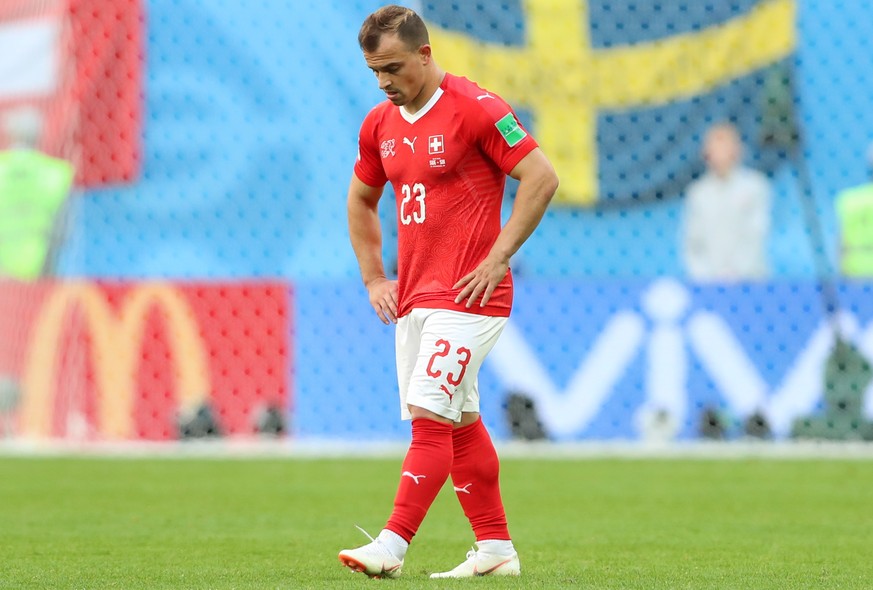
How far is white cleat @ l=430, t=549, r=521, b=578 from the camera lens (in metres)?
4.74

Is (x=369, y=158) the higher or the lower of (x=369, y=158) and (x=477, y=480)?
the higher

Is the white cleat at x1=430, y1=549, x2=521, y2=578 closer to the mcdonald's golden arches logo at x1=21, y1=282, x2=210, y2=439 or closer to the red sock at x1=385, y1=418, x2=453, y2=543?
the red sock at x1=385, y1=418, x2=453, y2=543

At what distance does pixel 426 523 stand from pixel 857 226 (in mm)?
5659

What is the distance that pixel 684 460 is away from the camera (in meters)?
9.69

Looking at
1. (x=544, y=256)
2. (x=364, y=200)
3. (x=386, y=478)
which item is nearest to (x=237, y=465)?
(x=386, y=478)

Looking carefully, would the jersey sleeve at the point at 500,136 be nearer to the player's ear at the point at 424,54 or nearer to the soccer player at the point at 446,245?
the soccer player at the point at 446,245

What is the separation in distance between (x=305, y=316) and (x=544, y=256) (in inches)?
71.5

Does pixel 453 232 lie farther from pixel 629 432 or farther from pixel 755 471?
pixel 629 432

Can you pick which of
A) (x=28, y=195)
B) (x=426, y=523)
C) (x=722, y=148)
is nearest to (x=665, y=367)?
(x=722, y=148)

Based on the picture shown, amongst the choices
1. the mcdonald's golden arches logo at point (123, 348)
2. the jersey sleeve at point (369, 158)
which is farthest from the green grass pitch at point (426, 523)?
the jersey sleeve at point (369, 158)

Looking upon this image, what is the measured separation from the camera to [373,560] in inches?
172

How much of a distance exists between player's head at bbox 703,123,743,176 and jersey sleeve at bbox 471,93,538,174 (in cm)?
676

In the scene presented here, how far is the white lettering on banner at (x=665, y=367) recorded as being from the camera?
10.4m

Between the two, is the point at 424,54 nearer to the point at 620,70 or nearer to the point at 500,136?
the point at 500,136
